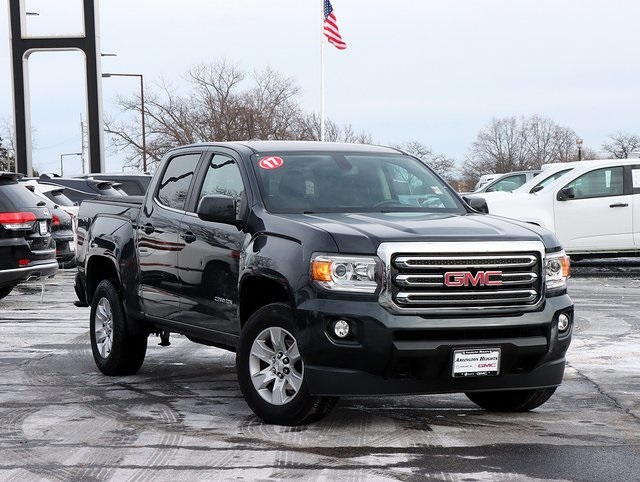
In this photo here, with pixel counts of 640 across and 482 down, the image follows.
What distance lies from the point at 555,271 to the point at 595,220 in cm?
1253

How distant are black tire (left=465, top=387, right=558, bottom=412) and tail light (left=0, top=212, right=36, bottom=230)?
8.11 m

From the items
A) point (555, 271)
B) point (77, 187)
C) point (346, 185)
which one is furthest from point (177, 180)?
point (77, 187)

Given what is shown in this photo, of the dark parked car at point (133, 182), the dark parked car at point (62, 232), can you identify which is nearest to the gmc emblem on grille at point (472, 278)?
the dark parked car at point (62, 232)

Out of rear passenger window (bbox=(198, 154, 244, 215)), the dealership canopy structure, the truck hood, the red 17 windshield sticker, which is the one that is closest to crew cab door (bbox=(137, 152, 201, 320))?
rear passenger window (bbox=(198, 154, 244, 215))

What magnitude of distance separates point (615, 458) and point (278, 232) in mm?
2339

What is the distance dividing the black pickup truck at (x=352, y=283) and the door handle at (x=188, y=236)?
11mm

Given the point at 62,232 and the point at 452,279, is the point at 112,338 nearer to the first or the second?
the point at 452,279

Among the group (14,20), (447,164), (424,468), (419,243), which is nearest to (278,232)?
(419,243)

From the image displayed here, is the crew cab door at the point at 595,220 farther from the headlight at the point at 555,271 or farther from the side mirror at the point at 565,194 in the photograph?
the headlight at the point at 555,271

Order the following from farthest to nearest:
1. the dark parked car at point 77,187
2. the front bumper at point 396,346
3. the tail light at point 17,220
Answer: the dark parked car at point 77,187 → the tail light at point 17,220 → the front bumper at point 396,346

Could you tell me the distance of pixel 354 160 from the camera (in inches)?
322

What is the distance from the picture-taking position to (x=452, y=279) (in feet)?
21.5

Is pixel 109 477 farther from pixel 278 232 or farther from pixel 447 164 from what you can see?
pixel 447 164

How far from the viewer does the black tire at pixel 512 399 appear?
7363 millimetres
